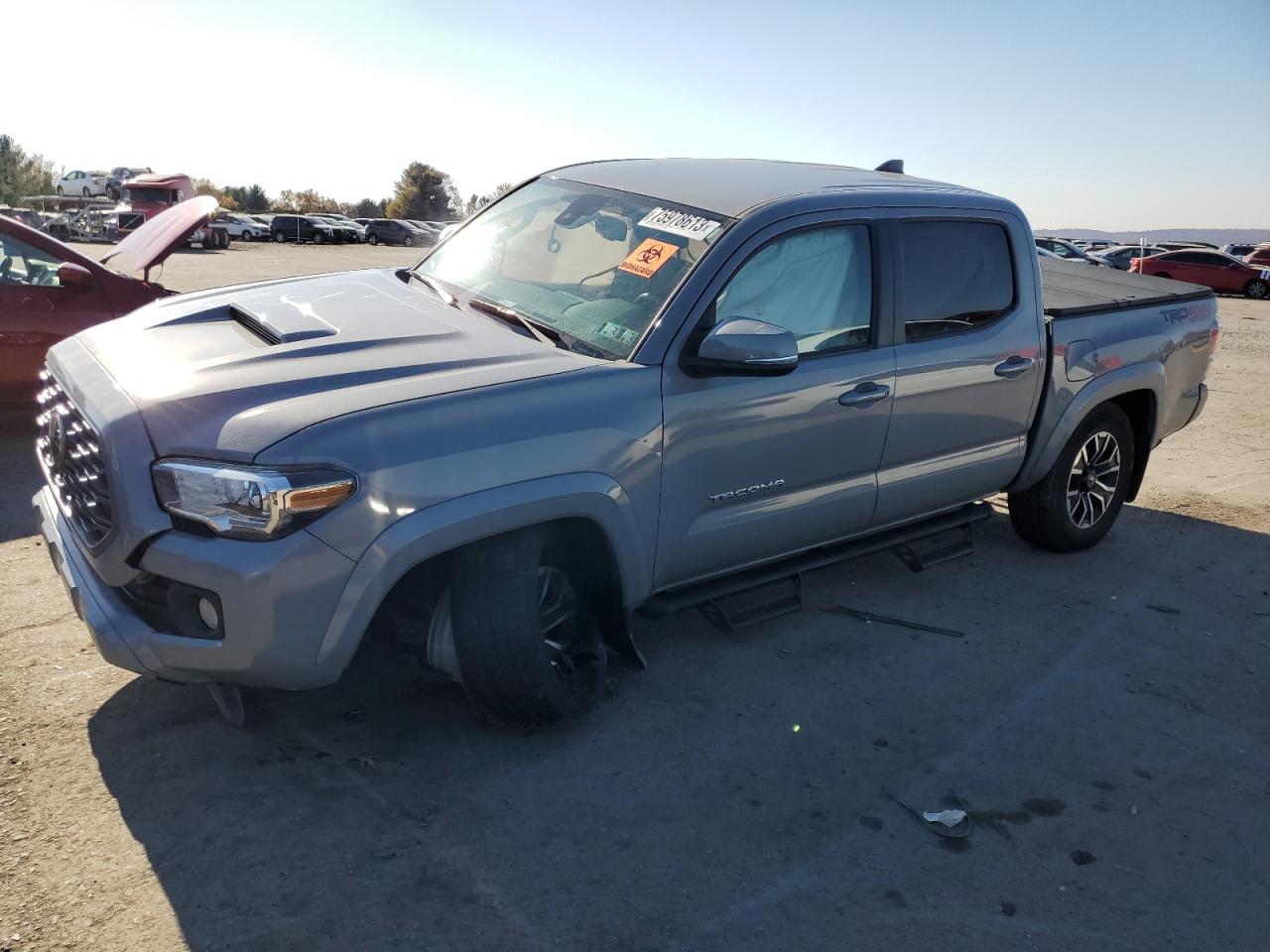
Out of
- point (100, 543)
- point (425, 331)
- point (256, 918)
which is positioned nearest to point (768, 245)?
point (425, 331)

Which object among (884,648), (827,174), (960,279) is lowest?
(884,648)

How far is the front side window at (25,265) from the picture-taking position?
21.8ft

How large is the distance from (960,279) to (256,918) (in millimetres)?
3621

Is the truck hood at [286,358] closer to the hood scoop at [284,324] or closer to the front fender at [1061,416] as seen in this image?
the hood scoop at [284,324]

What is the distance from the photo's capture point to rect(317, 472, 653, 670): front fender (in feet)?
9.45

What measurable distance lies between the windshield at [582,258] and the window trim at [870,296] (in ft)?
0.48

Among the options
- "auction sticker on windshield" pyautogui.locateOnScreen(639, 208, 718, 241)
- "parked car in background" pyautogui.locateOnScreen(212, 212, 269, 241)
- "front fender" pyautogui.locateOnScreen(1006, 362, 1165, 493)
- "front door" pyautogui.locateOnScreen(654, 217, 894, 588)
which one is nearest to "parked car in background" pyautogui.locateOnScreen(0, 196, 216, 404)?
"auction sticker on windshield" pyautogui.locateOnScreen(639, 208, 718, 241)

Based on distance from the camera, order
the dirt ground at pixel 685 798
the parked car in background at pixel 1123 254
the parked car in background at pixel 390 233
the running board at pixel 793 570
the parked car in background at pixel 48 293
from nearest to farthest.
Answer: the dirt ground at pixel 685 798, the running board at pixel 793 570, the parked car in background at pixel 48 293, the parked car in background at pixel 1123 254, the parked car in background at pixel 390 233

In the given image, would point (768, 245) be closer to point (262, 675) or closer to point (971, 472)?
point (971, 472)

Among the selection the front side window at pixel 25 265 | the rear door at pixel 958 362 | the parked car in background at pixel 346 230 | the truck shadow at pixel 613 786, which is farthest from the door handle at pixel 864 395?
the parked car in background at pixel 346 230

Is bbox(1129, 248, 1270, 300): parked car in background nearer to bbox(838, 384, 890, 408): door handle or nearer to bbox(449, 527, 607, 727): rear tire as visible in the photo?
bbox(838, 384, 890, 408): door handle

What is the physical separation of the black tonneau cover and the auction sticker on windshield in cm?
199

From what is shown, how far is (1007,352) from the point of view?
15.4ft

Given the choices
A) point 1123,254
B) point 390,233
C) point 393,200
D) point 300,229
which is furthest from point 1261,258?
point 393,200
